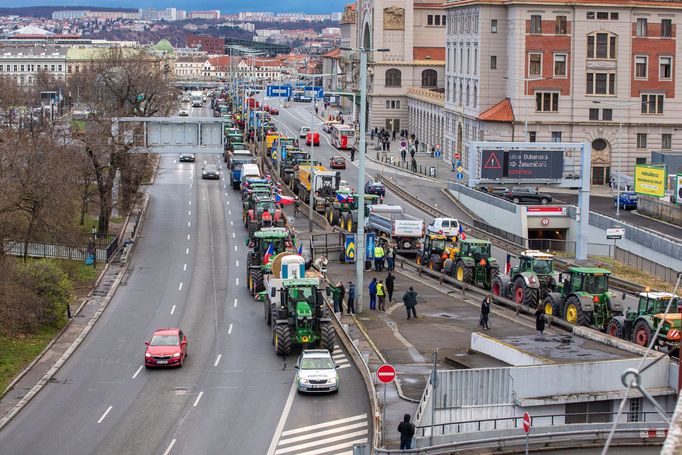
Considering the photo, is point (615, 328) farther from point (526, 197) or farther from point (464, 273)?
point (526, 197)

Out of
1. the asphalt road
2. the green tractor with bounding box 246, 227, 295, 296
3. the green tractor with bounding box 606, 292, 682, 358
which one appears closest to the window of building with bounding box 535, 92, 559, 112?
the green tractor with bounding box 246, 227, 295, 296

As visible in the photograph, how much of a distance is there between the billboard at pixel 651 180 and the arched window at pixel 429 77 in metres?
72.4

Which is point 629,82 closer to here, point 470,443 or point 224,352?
point 224,352

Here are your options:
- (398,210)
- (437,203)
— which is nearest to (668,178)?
(437,203)

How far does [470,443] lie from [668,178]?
64443 millimetres

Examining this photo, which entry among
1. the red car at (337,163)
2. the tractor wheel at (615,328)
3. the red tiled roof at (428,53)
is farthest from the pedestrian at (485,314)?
the red tiled roof at (428,53)

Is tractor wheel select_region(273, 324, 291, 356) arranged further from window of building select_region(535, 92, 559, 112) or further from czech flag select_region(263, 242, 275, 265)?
window of building select_region(535, 92, 559, 112)

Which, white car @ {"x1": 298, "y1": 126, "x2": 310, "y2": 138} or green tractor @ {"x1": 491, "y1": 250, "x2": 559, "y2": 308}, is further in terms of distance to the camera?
white car @ {"x1": 298, "y1": 126, "x2": 310, "y2": 138}

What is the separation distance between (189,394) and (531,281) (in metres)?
18.2

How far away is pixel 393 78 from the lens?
160 m

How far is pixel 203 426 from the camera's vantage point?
3747 cm

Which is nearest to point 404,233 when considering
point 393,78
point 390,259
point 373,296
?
point 390,259

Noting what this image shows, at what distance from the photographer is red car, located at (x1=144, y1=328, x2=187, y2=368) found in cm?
4459

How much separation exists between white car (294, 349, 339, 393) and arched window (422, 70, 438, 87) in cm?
12200
